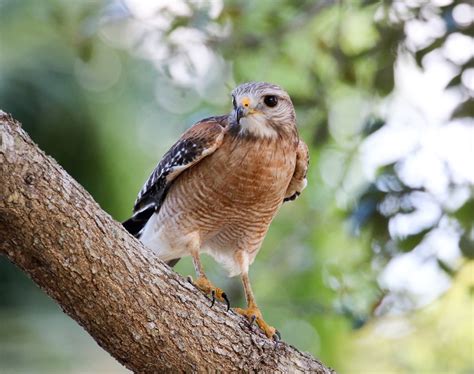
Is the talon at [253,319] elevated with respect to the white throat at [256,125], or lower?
lower

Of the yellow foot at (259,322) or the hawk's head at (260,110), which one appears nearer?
the yellow foot at (259,322)

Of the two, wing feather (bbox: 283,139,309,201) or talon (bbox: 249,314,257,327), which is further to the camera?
wing feather (bbox: 283,139,309,201)

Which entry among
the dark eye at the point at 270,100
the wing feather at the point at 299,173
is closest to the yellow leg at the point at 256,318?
the wing feather at the point at 299,173

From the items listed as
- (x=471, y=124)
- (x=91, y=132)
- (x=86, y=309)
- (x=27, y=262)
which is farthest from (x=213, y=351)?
(x=91, y=132)

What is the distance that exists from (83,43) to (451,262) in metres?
3.13

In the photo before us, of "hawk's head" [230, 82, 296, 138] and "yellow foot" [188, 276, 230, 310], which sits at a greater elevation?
"hawk's head" [230, 82, 296, 138]

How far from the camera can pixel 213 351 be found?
4.07 meters

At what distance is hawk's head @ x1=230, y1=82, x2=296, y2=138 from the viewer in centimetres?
487

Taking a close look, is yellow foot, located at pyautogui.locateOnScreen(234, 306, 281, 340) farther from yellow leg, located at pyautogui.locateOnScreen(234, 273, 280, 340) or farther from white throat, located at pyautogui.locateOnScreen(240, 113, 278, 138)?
white throat, located at pyautogui.locateOnScreen(240, 113, 278, 138)

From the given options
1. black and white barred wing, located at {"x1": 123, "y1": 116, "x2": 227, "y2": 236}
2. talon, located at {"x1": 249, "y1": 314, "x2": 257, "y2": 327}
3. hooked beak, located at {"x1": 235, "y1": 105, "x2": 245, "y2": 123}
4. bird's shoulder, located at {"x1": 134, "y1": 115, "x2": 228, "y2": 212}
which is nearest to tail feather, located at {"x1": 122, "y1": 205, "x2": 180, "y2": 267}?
black and white barred wing, located at {"x1": 123, "y1": 116, "x2": 227, "y2": 236}

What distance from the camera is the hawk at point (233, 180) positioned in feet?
16.2

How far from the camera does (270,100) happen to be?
4.95 meters

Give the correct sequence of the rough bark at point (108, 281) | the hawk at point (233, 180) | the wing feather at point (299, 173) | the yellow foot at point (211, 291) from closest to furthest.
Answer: the rough bark at point (108, 281) → the yellow foot at point (211, 291) → the hawk at point (233, 180) → the wing feather at point (299, 173)

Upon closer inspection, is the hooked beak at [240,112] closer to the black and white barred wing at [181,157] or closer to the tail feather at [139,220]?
the black and white barred wing at [181,157]
